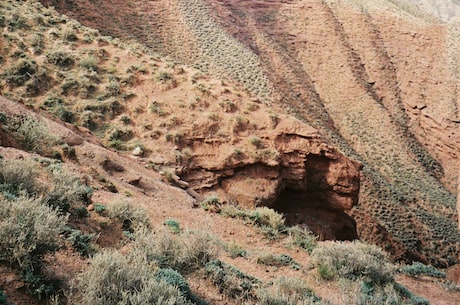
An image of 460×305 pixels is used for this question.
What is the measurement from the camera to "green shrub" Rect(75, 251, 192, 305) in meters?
3.56

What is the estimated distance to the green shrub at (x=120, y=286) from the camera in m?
3.56

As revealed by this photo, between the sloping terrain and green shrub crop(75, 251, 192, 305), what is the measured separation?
60.6 ft

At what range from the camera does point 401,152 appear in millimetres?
32531

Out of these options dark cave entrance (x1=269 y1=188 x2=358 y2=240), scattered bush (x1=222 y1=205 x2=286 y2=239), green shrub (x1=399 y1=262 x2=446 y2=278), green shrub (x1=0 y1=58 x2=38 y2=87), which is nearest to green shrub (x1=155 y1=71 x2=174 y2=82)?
green shrub (x1=0 y1=58 x2=38 y2=87)

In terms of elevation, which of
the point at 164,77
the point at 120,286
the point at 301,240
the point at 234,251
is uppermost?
the point at 120,286

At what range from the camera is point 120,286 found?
3.75 m

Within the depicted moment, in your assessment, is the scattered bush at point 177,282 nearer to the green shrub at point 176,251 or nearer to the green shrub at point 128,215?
the green shrub at point 176,251

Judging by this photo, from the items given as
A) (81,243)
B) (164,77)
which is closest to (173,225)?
(81,243)

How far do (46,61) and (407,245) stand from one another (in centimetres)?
2149

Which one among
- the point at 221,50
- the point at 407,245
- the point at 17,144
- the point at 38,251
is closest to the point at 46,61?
the point at 17,144

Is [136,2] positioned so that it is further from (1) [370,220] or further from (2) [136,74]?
(1) [370,220]

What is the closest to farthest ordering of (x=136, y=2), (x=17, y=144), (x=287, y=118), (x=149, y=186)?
(x=17, y=144)
(x=149, y=186)
(x=287, y=118)
(x=136, y=2)

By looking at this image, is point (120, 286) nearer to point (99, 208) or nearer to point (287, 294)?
point (287, 294)

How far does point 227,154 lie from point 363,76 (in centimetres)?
2900
